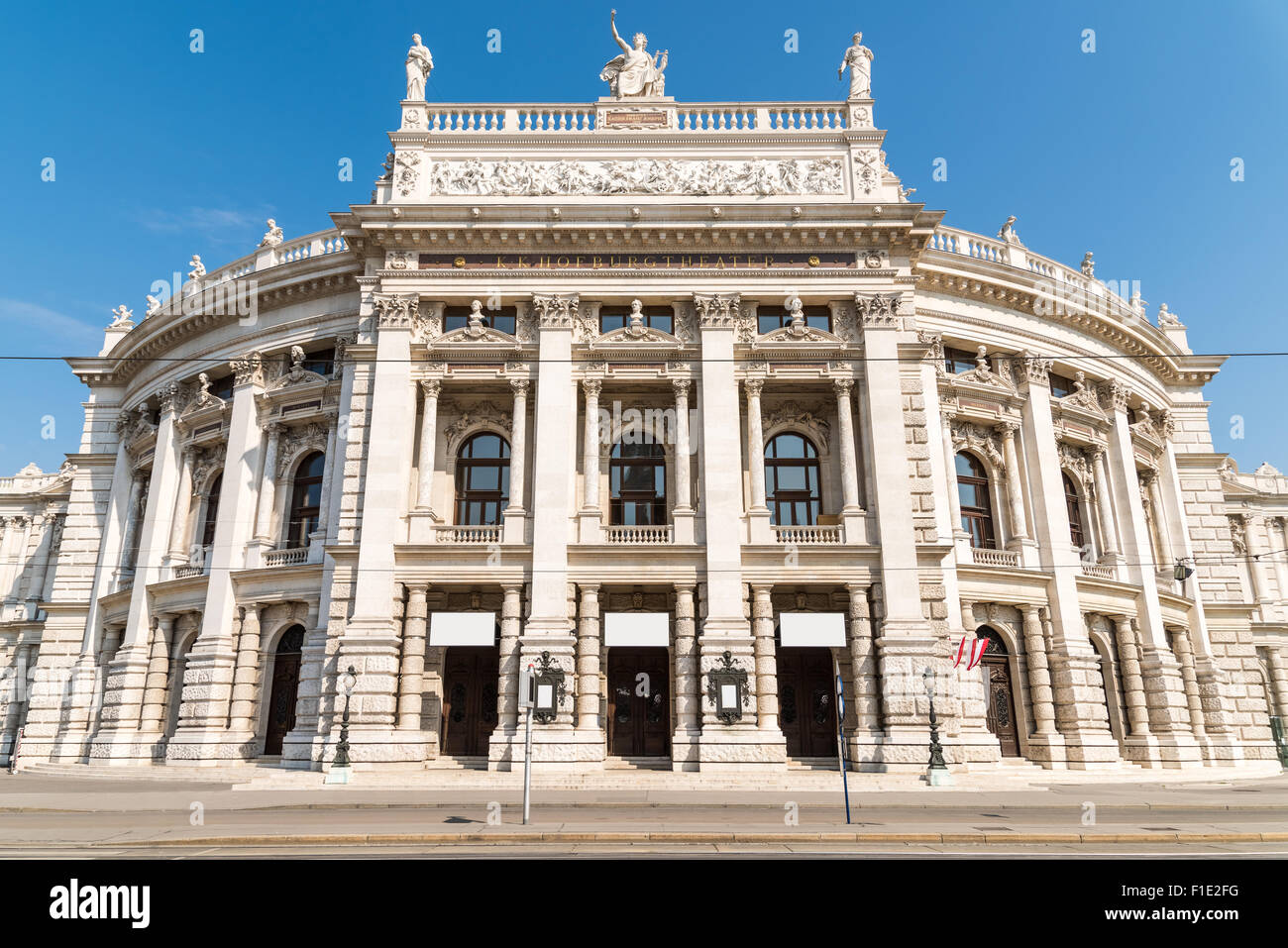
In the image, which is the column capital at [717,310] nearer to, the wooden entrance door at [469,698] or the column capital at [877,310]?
the column capital at [877,310]

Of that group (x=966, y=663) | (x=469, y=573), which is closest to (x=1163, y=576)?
(x=966, y=663)

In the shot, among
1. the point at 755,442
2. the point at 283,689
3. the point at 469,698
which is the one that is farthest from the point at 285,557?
the point at 755,442

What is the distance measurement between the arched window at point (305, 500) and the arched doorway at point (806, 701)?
1887cm

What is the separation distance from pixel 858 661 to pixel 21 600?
48.0 meters

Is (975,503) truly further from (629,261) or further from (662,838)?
(662,838)

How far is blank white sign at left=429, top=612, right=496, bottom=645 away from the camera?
26.3m

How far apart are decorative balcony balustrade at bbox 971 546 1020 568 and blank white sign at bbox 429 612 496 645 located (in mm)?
17975

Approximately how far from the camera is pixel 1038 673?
1166 inches

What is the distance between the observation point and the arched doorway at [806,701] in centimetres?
2739

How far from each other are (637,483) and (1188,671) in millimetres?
26854

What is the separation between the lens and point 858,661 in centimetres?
2605

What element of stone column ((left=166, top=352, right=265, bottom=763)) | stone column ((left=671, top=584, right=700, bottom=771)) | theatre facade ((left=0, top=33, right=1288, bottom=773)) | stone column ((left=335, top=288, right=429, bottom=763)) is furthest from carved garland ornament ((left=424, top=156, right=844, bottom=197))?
stone column ((left=671, top=584, right=700, bottom=771))

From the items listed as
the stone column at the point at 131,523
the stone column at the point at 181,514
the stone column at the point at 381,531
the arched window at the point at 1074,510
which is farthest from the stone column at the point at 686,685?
the stone column at the point at 131,523
